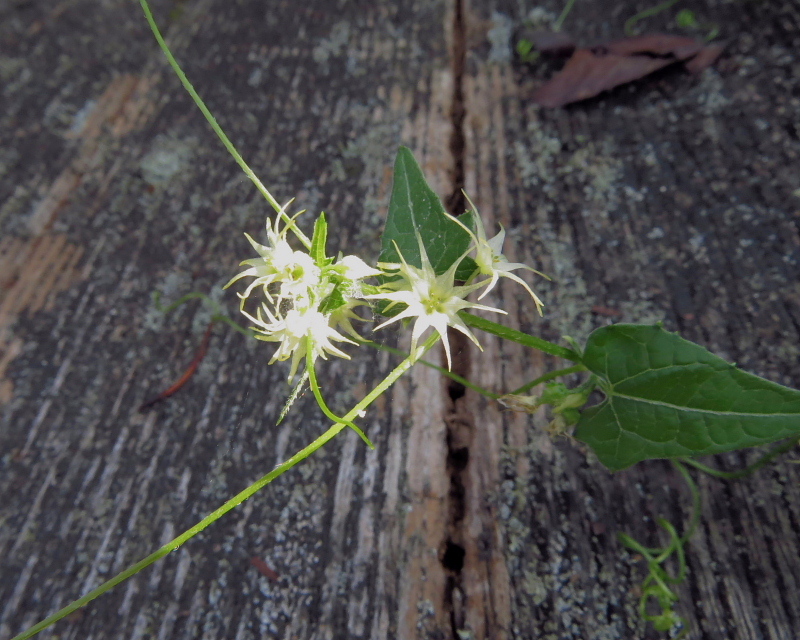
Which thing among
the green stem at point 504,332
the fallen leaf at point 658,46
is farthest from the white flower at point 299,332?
the fallen leaf at point 658,46

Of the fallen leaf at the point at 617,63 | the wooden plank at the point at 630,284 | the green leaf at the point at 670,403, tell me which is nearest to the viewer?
the green leaf at the point at 670,403

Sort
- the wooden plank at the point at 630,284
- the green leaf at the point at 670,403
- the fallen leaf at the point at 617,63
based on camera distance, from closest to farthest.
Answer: the green leaf at the point at 670,403 < the wooden plank at the point at 630,284 < the fallen leaf at the point at 617,63

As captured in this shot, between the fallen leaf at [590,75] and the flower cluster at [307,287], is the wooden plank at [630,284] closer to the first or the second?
the fallen leaf at [590,75]

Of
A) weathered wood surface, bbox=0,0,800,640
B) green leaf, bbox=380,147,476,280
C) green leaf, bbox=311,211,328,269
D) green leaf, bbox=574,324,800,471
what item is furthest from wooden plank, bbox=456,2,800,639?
green leaf, bbox=311,211,328,269

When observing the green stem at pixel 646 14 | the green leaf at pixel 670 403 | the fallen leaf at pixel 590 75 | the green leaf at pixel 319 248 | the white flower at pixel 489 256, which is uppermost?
the green stem at pixel 646 14

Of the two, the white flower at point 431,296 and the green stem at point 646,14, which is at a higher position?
the green stem at point 646,14

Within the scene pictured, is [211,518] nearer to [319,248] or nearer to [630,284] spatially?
[319,248]

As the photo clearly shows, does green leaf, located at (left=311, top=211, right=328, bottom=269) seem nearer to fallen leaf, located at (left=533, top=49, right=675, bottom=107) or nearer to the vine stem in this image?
the vine stem
